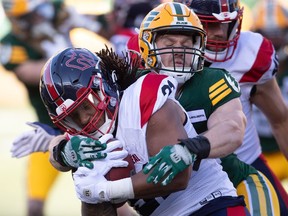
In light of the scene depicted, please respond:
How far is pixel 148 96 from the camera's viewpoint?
12.1 feet

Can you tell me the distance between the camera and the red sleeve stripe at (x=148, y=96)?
3645mm

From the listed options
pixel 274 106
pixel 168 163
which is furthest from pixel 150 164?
pixel 274 106

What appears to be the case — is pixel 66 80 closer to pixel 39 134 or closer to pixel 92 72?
pixel 92 72

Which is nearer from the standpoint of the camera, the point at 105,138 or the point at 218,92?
the point at 105,138

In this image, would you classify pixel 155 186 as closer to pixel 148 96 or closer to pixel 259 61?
pixel 148 96

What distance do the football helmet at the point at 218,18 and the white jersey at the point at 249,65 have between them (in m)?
0.08

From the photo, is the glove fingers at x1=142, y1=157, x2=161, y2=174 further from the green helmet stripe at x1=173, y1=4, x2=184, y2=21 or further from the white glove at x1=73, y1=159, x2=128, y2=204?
the green helmet stripe at x1=173, y1=4, x2=184, y2=21

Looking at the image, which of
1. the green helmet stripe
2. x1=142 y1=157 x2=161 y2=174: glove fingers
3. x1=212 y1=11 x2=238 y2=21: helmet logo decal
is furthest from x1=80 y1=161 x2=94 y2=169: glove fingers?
x1=212 y1=11 x2=238 y2=21: helmet logo decal

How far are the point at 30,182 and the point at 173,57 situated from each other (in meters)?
3.27

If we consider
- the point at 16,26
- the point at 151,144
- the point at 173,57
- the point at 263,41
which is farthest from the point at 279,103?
the point at 16,26

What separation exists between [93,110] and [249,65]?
129cm

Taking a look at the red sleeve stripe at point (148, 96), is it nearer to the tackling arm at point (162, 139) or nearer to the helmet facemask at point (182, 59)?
the tackling arm at point (162, 139)

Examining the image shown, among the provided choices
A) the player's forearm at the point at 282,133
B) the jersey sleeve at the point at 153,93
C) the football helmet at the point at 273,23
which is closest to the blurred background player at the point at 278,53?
the football helmet at the point at 273,23

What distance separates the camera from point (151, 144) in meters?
3.67
